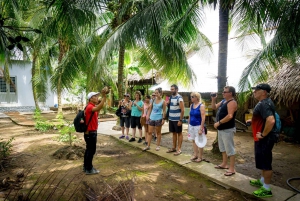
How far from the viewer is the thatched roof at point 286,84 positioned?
263 inches

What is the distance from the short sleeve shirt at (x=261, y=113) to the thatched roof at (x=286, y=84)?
4.46 m

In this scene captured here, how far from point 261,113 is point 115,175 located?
9.29 ft

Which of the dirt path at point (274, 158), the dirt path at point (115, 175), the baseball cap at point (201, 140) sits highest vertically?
the baseball cap at point (201, 140)

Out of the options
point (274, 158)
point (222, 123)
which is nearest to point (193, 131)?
point (222, 123)

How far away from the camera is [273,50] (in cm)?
534

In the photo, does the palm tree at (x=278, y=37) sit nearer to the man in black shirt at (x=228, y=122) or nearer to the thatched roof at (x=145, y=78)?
the man in black shirt at (x=228, y=122)

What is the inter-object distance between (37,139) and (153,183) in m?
5.37

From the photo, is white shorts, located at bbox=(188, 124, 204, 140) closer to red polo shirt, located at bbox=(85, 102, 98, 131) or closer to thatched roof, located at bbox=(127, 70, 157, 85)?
red polo shirt, located at bbox=(85, 102, 98, 131)

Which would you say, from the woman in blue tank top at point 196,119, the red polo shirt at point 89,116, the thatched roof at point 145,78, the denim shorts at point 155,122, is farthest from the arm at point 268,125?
the thatched roof at point 145,78

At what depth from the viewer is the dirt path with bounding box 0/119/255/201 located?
10.9 ft

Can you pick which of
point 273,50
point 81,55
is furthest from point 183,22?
point 81,55

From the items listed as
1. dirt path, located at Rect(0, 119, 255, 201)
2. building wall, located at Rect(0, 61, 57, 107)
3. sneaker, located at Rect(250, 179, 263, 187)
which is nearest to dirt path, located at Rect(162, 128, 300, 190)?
sneaker, located at Rect(250, 179, 263, 187)

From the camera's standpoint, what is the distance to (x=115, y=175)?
4051 millimetres

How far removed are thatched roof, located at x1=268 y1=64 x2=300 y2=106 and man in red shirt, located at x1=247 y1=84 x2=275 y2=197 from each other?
4.47 metres
